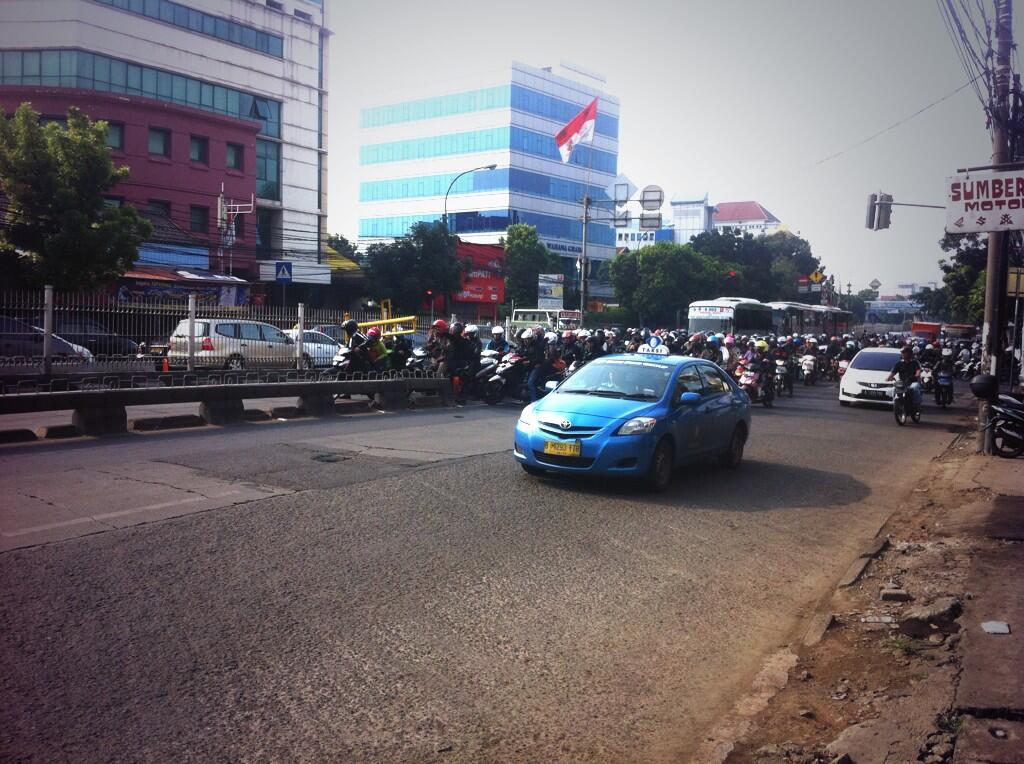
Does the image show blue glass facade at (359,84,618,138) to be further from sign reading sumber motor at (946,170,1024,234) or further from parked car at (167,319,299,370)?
sign reading sumber motor at (946,170,1024,234)

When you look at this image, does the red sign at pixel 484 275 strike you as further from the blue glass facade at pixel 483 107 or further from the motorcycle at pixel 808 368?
the motorcycle at pixel 808 368

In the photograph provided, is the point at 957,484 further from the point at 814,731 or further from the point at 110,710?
the point at 110,710

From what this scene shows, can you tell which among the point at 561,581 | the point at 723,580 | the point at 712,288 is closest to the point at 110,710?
the point at 561,581

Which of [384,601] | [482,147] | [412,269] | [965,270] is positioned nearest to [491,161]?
[482,147]

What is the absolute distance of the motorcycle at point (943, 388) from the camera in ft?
82.1

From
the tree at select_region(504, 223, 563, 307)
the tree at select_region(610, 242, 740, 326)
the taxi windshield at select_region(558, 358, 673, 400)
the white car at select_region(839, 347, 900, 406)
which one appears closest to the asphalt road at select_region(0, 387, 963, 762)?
the taxi windshield at select_region(558, 358, 673, 400)

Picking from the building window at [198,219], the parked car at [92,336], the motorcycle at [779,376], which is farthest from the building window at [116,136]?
the motorcycle at [779,376]

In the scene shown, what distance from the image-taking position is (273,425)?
49.1 ft

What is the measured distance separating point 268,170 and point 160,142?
33.6 ft

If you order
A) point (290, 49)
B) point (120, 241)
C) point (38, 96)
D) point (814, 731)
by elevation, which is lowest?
point (814, 731)

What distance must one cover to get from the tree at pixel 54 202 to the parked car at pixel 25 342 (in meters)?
13.4

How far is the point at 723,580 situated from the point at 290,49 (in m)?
53.0

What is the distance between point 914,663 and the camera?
5273 mm

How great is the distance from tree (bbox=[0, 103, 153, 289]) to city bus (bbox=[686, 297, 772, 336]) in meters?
26.4
